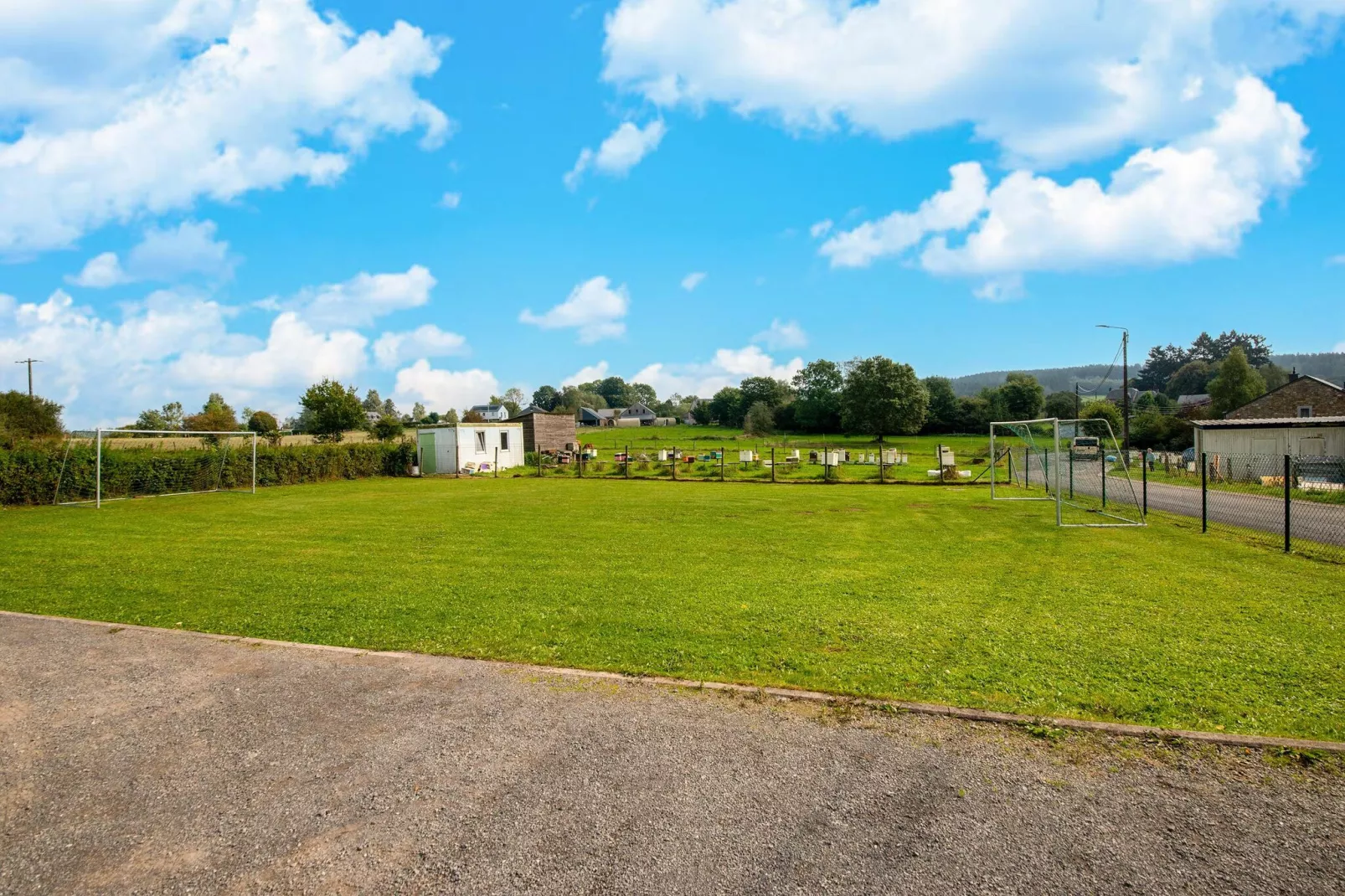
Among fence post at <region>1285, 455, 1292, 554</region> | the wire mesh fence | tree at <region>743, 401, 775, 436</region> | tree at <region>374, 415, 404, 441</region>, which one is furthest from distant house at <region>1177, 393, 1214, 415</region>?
tree at <region>374, 415, 404, 441</region>

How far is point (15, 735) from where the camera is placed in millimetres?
4309

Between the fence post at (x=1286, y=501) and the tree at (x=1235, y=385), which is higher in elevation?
the tree at (x=1235, y=385)

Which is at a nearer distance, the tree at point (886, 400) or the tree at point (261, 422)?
the tree at point (261, 422)

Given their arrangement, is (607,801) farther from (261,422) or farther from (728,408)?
(728,408)

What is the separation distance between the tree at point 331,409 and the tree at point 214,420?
12019mm

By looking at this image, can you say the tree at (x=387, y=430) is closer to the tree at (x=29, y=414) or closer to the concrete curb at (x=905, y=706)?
the tree at (x=29, y=414)

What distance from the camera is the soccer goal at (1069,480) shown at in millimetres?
14039

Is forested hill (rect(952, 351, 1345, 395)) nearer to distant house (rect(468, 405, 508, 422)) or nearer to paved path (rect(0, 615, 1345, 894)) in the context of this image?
distant house (rect(468, 405, 508, 422))

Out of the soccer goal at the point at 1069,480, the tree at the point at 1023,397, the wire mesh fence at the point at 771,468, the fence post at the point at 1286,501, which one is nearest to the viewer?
A: the fence post at the point at 1286,501

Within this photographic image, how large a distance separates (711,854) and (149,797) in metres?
3.00

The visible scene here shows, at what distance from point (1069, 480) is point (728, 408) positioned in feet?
260

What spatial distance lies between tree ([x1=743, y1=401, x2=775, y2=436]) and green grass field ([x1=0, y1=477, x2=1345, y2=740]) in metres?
63.4

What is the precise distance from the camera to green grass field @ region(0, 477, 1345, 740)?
4988 mm

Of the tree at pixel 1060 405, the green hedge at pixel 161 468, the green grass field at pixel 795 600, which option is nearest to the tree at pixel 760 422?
the tree at pixel 1060 405
